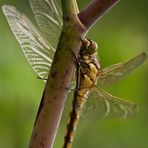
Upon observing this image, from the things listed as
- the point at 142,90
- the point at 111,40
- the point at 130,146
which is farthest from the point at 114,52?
the point at 130,146

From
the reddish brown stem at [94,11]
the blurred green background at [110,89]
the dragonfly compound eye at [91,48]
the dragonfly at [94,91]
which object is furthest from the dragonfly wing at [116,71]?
the reddish brown stem at [94,11]

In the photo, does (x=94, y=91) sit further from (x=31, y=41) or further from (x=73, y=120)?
(x=31, y=41)

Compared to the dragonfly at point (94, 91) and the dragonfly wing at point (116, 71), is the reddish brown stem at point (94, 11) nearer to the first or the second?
the dragonfly at point (94, 91)

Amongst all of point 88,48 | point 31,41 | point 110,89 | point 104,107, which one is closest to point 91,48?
A: point 88,48

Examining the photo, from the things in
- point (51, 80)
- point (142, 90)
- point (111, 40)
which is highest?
point (111, 40)

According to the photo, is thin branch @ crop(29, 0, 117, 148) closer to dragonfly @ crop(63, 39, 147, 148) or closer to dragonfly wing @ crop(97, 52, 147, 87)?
dragonfly @ crop(63, 39, 147, 148)

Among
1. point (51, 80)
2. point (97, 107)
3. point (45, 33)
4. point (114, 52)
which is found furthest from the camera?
point (114, 52)

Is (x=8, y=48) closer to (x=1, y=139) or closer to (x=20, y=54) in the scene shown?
(x=20, y=54)
